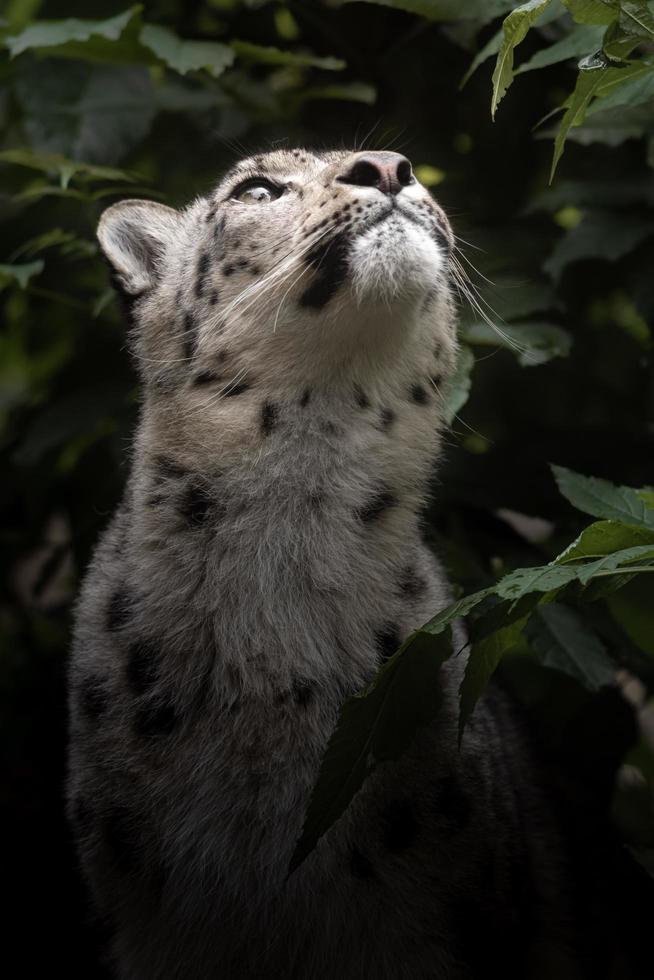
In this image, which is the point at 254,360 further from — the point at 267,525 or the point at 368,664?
the point at 368,664

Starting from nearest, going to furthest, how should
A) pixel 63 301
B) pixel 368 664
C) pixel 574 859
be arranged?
pixel 368 664, pixel 574 859, pixel 63 301

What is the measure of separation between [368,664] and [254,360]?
38.0 inches

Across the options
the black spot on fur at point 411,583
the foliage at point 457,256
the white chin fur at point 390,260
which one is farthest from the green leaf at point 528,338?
the black spot on fur at point 411,583

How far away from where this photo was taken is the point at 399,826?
3330mm

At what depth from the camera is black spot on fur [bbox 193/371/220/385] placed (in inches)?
147

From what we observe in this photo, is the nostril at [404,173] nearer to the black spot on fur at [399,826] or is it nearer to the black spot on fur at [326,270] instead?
the black spot on fur at [326,270]

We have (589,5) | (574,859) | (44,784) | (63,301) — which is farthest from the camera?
(44,784)

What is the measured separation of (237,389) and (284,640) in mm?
774

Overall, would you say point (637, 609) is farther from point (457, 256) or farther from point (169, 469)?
point (457, 256)

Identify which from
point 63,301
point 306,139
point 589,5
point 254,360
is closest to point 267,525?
point 254,360

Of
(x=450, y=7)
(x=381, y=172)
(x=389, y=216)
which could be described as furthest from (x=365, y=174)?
(x=450, y=7)

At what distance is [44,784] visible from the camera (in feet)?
18.5

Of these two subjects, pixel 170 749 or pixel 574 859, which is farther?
pixel 574 859

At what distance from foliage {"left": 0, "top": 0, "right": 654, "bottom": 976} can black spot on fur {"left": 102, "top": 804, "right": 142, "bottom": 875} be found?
137 cm
